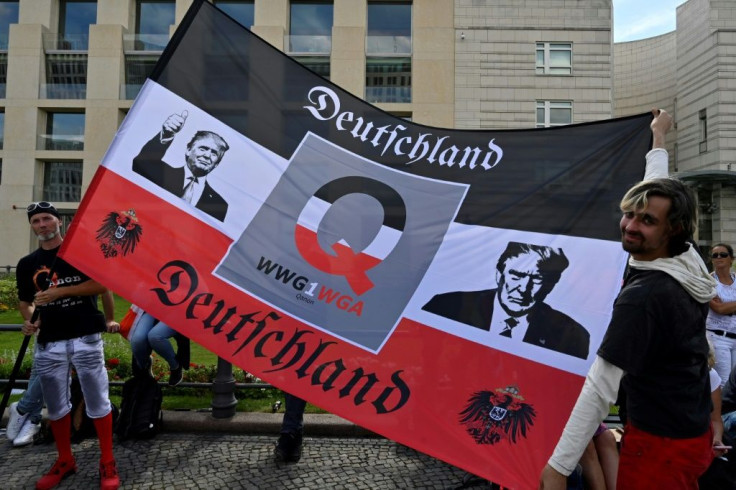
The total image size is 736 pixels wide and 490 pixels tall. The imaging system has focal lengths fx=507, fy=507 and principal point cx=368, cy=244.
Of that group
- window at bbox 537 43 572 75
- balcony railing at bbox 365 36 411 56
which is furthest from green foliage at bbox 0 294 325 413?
window at bbox 537 43 572 75

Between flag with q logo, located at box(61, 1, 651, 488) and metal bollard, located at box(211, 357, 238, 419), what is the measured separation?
2201 mm

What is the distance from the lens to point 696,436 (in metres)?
1.85

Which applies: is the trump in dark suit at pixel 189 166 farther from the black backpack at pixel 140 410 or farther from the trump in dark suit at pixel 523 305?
the black backpack at pixel 140 410

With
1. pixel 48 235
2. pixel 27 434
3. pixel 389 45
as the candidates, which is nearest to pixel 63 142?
pixel 389 45

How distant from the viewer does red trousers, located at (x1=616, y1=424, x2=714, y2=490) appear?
1830 mm

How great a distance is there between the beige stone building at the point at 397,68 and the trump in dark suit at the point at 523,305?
25213 mm

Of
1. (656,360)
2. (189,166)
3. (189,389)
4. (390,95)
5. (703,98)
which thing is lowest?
(189,389)

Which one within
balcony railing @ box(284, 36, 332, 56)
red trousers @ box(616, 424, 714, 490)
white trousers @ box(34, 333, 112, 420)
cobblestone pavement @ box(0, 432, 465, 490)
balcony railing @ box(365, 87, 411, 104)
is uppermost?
balcony railing @ box(284, 36, 332, 56)

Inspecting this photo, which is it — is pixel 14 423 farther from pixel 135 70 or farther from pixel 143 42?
pixel 143 42

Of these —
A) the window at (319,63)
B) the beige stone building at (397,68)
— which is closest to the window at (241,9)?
the beige stone building at (397,68)

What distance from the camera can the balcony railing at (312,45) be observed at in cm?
2989

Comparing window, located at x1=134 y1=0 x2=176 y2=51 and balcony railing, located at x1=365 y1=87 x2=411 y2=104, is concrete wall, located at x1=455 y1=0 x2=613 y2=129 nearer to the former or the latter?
balcony railing, located at x1=365 y1=87 x2=411 y2=104

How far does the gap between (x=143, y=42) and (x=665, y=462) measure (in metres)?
35.6

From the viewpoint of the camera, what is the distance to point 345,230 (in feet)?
10.5
